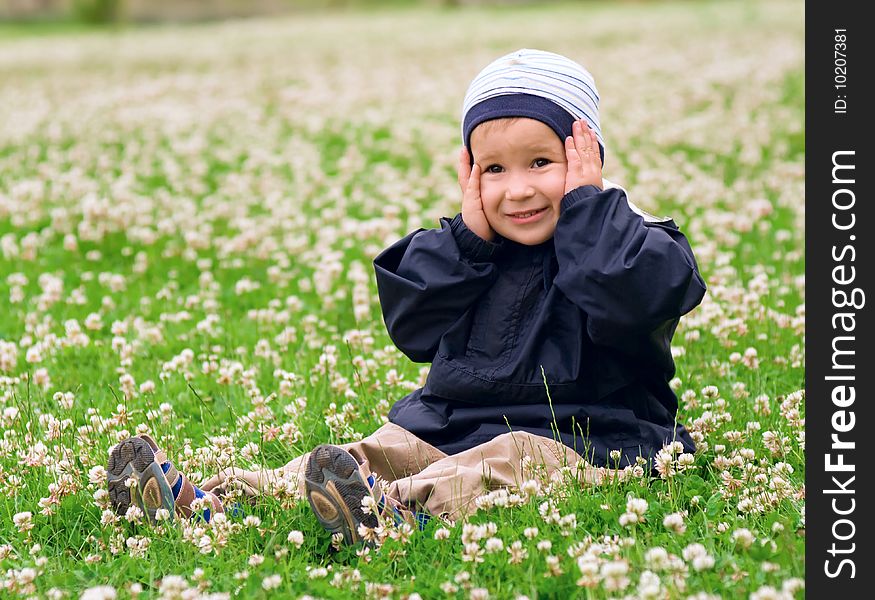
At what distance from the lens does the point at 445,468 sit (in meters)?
4.96

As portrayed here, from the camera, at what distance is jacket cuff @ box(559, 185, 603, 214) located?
16.8 ft

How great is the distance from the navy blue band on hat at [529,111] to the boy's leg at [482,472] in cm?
139

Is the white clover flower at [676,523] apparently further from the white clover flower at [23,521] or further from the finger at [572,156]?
the white clover flower at [23,521]

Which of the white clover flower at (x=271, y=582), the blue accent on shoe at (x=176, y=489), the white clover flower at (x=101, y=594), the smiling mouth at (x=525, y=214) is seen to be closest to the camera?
the white clover flower at (x=101, y=594)

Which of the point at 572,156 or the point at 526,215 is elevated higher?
the point at 572,156

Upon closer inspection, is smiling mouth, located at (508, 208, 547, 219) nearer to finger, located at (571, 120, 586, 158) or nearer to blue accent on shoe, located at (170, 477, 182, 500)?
finger, located at (571, 120, 586, 158)

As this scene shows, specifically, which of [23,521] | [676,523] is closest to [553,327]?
[676,523]

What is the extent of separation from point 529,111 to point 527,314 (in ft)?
3.03

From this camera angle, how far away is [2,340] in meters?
8.07

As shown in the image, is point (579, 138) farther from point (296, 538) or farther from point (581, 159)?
point (296, 538)

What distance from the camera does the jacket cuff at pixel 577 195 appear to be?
5.11 m

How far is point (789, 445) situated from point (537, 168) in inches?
69.8

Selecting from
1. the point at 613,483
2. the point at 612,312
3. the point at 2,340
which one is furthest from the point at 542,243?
the point at 2,340
